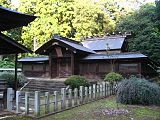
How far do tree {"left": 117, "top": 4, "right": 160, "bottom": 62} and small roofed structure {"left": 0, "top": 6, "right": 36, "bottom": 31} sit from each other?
64.3 ft

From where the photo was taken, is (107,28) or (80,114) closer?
(80,114)

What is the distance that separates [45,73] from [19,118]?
20125mm

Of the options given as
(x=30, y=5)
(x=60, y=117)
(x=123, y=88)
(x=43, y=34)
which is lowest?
(x=60, y=117)

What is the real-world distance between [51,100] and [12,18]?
5119 millimetres

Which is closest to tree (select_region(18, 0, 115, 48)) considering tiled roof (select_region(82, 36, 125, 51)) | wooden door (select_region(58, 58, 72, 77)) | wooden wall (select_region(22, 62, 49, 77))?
tiled roof (select_region(82, 36, 125, 51))

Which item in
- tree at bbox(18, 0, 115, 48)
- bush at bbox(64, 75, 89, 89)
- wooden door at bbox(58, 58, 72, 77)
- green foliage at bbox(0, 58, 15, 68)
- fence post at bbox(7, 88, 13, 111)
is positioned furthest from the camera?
tree at bbox(18, 0, 115, 48)

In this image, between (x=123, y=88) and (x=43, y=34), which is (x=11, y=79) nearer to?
(x=123, y=88)

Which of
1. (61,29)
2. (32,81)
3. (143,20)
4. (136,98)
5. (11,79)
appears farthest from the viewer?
(61,29)

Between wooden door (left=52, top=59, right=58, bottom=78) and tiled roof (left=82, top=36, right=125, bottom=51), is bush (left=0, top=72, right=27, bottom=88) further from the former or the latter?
tiled roof (left=82, top=36, right=125, bottom=51)

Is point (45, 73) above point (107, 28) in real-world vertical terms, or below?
below

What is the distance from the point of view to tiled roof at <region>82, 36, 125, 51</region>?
30.9m

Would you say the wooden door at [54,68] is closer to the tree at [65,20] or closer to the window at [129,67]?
the window at [129,67]

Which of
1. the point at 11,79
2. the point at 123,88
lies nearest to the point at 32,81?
the point at 11,79

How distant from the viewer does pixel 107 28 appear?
41750 millimetres
